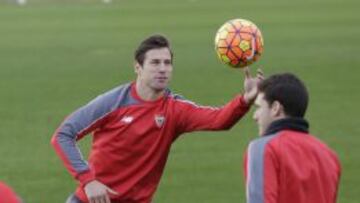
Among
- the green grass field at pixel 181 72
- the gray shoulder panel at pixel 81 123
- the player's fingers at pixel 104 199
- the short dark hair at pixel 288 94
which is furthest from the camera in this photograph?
the green grass field at pixel 181 72

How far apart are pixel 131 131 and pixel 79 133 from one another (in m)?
0.42

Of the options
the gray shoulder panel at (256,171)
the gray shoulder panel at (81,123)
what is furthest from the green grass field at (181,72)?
the gray shoulder panel at (256,171)

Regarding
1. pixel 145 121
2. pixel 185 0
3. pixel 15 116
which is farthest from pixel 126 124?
pixel 185 0

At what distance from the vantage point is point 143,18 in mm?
37125

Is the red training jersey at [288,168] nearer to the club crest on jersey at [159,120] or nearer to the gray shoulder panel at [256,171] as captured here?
the gray shoulder panel at [256,171]

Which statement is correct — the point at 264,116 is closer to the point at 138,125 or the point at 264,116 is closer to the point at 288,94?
the point at 288,94

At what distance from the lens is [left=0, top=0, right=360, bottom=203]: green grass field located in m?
12.9

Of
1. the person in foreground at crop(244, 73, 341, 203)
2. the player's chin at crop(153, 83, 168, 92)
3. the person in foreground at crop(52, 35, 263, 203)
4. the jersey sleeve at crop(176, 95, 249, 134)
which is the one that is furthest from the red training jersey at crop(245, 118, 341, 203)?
the player's chin at crop(153, 83, 168, 92)

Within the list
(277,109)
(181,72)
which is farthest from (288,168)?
(181,72)

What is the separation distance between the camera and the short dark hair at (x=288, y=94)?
5.67 m

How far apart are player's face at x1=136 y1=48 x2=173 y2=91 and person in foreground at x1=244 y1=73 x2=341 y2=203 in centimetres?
212

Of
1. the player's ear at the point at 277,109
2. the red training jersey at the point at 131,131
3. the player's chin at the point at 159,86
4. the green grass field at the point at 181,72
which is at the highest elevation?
the player's ear at the point at 277,109

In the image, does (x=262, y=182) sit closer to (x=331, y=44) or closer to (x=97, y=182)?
(x=97, y=182)

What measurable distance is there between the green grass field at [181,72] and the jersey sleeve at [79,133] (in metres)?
3.95
